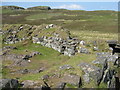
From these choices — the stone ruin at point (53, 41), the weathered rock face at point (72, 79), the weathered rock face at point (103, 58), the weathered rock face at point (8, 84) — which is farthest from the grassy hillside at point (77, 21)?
the weathered rock face at point (8, 84)

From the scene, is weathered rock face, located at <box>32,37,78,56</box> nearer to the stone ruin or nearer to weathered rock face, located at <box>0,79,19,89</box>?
the stone ruin

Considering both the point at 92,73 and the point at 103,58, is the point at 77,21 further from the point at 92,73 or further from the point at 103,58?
the point at 92,73

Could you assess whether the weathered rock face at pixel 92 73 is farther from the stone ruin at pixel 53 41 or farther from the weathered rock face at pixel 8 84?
the weathered rock face at pixel 8 84

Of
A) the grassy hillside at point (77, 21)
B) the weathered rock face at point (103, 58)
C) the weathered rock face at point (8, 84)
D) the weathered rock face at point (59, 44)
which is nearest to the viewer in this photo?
the weathered rock face at point (8, 84)

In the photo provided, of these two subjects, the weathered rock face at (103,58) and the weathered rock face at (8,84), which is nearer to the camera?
the weathered rock face at (8,84)

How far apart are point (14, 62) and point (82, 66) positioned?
34.8 feet

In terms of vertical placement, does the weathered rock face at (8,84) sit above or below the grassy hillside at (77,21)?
below

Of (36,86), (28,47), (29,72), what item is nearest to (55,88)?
(36,86)

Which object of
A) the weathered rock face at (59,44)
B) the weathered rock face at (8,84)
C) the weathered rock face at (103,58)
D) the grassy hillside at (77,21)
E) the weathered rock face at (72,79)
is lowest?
the weathered rock face at (72,79)

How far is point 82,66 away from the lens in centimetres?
2061

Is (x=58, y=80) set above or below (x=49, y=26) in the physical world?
below

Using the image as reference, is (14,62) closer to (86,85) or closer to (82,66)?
(82,66)

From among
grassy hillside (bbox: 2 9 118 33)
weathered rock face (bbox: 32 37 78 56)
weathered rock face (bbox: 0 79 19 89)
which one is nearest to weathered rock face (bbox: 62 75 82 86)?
weathered rock face (bbox: 0 79 19 89)

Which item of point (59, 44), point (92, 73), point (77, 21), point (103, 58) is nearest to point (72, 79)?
point (92, 73)
